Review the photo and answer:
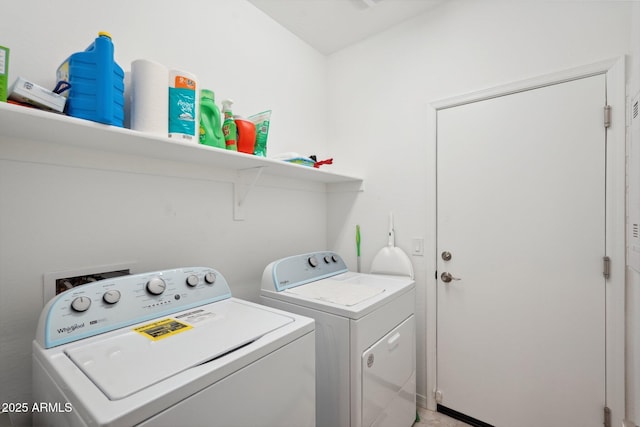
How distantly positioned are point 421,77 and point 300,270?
1649 mm

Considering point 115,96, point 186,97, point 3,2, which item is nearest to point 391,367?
point 186,97

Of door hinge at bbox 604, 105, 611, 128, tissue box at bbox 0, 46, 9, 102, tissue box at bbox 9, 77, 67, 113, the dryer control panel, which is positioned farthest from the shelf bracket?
door hinge at bbox 604, 105, 611, 128

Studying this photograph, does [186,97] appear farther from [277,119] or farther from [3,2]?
[277,119]

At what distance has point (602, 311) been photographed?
4.84 ft

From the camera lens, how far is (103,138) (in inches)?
41.4

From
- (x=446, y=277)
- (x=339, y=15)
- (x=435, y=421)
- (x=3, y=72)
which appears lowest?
(x=435, y=421)

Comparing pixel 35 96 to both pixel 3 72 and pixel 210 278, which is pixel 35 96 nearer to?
pixel 3 72

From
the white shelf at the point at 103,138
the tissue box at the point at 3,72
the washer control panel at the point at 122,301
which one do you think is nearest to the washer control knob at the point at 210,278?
the washer control panel at the point at 122,301

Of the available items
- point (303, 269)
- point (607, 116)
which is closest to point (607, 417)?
point (607, 116)

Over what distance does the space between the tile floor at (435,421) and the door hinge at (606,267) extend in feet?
4.14

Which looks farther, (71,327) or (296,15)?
(296,15)

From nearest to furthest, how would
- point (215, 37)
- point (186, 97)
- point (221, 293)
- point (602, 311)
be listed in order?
point (186, 97), point (221, 293), point (602, 311), point (215, 37)

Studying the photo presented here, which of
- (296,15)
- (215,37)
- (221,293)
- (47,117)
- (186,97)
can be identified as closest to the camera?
(47,117)

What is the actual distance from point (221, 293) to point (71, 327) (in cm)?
54
